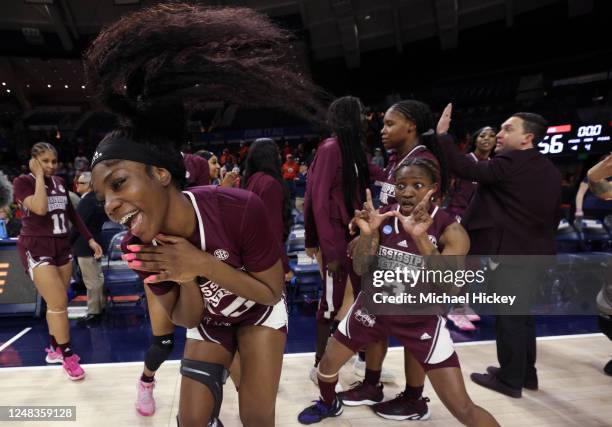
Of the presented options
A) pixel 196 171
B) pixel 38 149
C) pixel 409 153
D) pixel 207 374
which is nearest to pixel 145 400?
pixel 207 374

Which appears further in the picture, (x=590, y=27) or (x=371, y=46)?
Answer: (x=371, y=46)

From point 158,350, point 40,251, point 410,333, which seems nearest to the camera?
point 410,333

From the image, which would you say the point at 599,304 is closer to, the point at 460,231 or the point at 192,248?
the point at 460,231

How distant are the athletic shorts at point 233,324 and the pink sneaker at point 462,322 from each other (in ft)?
9.00

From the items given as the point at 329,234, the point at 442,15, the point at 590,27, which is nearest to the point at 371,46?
the point at 442,15

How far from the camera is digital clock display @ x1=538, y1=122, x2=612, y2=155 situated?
8.80m

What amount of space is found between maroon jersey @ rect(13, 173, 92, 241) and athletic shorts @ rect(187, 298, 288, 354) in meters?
2.10

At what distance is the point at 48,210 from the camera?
3.22m

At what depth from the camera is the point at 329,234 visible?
2.60 metres

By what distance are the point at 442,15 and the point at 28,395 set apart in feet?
52.4

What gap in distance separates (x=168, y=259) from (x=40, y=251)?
98.0 inches

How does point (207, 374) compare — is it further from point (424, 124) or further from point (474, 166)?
point (474, 166)

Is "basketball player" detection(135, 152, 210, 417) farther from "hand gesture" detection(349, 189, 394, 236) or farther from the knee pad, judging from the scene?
"hand gesture" detection(349, 189, 394, 236)

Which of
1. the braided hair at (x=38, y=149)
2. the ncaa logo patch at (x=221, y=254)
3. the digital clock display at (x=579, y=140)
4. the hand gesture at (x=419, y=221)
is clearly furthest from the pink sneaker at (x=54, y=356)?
the digital clock display at (x=579, y=140)
